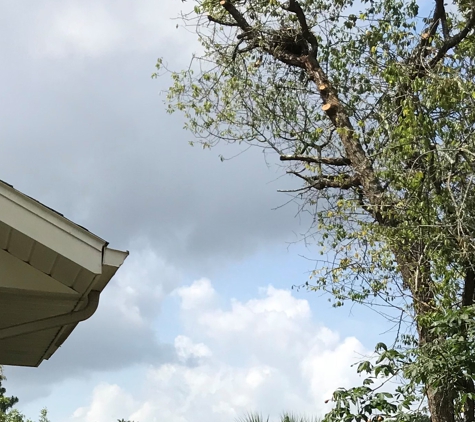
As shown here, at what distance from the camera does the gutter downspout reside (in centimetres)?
405

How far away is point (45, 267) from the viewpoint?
151 inches

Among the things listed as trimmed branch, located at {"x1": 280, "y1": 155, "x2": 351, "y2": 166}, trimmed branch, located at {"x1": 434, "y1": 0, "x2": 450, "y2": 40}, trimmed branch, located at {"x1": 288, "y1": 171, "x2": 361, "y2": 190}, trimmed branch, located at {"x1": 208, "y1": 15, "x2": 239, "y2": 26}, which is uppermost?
trimmed branch, located at {"x1": 208, "y1": 15, "x2": 239, "y2": 26}

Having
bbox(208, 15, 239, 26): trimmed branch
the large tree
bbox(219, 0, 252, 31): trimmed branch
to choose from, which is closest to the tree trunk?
the large tree

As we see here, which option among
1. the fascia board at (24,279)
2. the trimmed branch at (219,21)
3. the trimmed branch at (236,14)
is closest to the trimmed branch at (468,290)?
the fascia board at (24,279)

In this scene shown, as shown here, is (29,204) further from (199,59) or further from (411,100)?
(199,59)

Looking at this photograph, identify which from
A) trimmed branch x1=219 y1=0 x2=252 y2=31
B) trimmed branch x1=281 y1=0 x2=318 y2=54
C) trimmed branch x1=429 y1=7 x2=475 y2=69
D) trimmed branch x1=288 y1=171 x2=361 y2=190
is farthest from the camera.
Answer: trimmed branch x1=219 y1=0 x2=252 y2=31

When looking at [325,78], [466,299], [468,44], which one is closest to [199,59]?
[325,78]

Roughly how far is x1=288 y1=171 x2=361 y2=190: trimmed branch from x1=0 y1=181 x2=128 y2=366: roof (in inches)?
191

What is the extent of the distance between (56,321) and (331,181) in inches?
219

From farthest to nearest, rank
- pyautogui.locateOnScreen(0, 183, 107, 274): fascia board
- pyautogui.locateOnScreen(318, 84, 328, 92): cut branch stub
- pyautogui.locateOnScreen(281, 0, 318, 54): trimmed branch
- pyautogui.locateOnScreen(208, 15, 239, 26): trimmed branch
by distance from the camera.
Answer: pyautogui.locateOnScreen(208, 15, 239, 26): trimmed branch → pyautogui.locateOnScreen(281, 0, 318, 54): trimmed branch → pyautogui.locateOnScreen(318, 84, 328, 92): cut branch stub → pyautogui.locateOnScreen(0, 183, 107, 274): fascia board

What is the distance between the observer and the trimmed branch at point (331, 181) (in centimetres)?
843

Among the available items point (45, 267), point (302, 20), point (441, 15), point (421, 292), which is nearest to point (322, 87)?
point (302, 20)

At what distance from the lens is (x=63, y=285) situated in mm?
3930

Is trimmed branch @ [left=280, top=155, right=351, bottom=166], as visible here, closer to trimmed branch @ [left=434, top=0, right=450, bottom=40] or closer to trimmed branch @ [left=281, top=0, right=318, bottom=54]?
trimmed branch @ [left=281, top=0, right=318, bottom=54]
